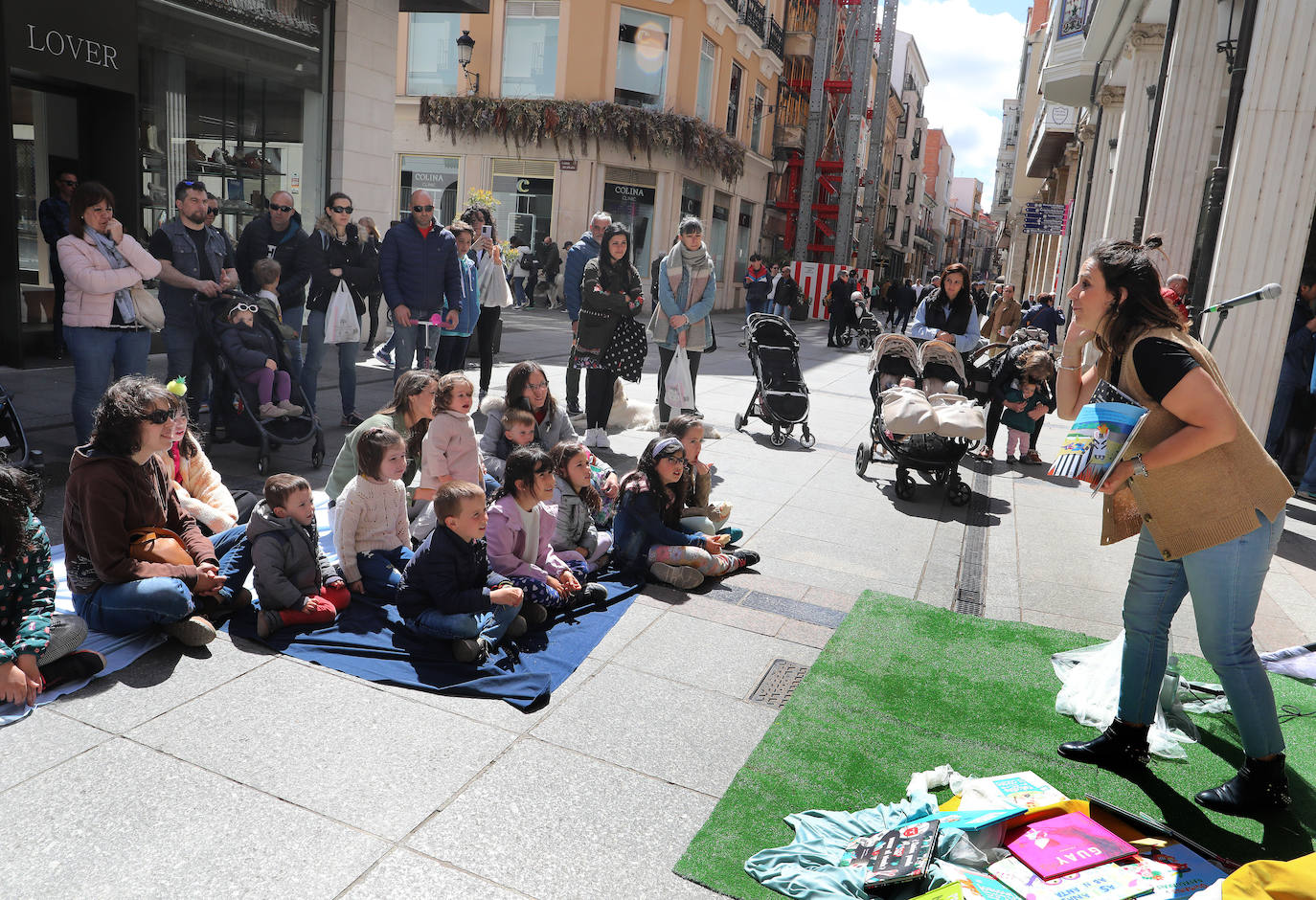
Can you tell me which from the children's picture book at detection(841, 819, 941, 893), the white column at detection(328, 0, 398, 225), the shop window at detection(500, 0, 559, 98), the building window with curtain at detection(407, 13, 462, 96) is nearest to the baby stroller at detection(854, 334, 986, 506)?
the children's picture book at detection(841, 819, 941, 893)

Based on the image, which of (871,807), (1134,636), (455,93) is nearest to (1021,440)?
(1134,636)

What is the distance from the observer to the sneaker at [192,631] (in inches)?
161

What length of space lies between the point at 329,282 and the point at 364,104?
5780 millimetres

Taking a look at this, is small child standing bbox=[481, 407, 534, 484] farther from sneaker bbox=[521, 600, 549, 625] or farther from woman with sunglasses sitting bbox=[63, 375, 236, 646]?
woman with sunglasses sitting bbox=[63, 375, 236, 646]

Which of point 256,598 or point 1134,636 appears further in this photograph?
point 256,598

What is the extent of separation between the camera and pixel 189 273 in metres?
7.78

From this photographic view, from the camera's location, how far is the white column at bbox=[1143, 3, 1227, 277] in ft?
34.9

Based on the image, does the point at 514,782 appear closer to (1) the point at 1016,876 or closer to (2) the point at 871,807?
(2) the point at 871,807

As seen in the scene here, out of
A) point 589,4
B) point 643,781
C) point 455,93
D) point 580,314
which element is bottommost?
point 643,781

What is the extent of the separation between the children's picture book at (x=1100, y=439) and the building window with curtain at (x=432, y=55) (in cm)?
2752

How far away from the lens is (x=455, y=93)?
27.7 metres

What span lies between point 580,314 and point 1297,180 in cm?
611

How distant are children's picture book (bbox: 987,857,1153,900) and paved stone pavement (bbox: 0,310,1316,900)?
92 centimetres

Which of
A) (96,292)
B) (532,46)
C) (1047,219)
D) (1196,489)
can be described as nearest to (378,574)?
(96,292)
